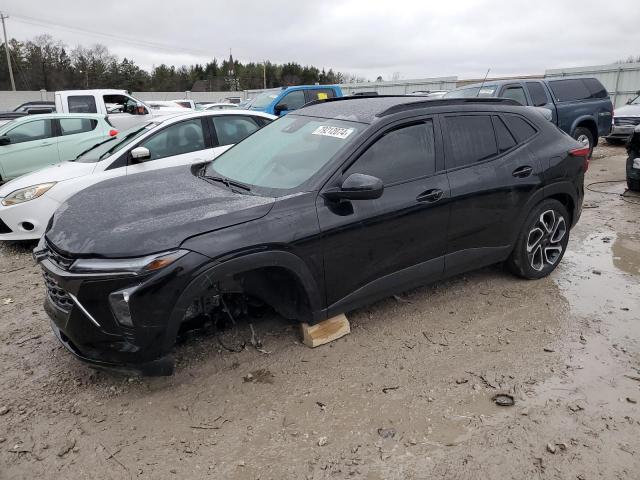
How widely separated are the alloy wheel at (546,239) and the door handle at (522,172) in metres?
0.48

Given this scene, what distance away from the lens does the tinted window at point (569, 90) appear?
1005 cm

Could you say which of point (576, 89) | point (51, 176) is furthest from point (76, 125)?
point (576, 89)

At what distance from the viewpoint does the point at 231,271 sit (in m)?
2.71

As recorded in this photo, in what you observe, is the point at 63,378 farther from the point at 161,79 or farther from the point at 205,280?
the point at 161,79

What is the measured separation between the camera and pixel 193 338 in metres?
3.47

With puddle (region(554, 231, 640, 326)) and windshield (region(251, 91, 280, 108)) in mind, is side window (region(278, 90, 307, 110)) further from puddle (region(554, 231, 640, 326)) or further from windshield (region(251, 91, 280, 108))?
puddle (region(554, 231, 640, 326))

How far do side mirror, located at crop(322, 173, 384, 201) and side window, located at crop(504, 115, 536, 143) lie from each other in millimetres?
1844

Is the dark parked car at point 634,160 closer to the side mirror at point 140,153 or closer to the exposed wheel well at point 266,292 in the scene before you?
the exposed wheel well at point 266,292

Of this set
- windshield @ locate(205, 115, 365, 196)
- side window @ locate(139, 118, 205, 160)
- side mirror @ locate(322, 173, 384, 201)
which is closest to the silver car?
side window @ locate(139, 118, 205, 160)

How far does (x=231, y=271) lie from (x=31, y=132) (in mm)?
7808

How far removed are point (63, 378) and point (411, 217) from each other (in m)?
2.60

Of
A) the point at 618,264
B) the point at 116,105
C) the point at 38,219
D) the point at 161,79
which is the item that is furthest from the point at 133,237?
the point at 161,79

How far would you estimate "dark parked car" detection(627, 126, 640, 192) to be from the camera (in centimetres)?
751

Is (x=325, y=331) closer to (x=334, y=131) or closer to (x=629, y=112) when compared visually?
(x=334, y=131)
